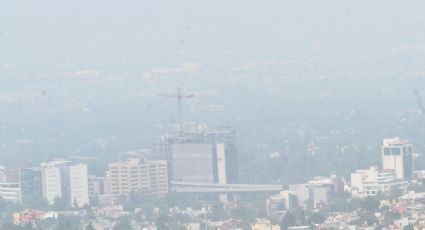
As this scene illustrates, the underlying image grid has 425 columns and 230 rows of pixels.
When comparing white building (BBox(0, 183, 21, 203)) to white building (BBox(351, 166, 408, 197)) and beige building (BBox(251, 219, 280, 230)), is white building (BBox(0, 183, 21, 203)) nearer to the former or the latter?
white building (BBox(351, 166, 408, 197))

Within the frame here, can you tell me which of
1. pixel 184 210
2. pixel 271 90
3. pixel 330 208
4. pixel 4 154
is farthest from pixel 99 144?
pixel 330 208

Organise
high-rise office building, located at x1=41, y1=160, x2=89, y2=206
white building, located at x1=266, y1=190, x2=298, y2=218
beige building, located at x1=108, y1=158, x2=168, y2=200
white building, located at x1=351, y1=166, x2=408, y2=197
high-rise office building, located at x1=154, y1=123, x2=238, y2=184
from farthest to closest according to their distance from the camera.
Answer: high-rise office building, located at x1=154, y1=123, x2=238, y2=184, beige building, located at x1=108, y1=158, x2=168, y2=200, high-rise office building, located at x1=41, y1=160, x2=89, y2=206, white building, located at x1=351, y1=166, x2=408, y2=197, white building, located at x1=266, y1=190, x2=298, y2=218

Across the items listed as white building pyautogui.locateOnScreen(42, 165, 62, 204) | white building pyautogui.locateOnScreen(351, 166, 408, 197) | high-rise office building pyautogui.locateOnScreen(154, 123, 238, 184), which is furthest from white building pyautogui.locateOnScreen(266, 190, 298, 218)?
high-rise office building pyautogui.locateOnScreen(154, 123, 238, 184)

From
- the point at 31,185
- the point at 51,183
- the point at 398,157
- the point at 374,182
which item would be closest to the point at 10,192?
the point at 31,185

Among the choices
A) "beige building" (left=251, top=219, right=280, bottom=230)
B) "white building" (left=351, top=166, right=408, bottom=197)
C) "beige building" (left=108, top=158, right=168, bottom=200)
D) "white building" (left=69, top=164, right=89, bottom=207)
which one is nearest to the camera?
"beige building" (left=251, top=219, right=280, bottom=230)

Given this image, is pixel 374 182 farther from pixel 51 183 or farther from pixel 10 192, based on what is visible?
pixel 10 192

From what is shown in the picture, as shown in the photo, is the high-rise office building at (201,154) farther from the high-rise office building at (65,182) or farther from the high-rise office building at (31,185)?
the high-rise office building at (31,185)

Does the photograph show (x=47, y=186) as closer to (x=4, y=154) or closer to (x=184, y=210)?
(x=184, y=210)
